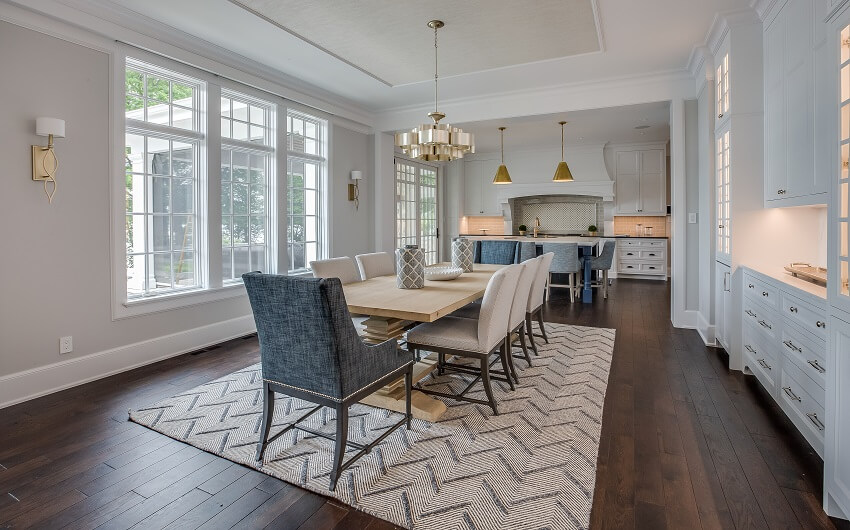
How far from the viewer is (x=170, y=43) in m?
3.78

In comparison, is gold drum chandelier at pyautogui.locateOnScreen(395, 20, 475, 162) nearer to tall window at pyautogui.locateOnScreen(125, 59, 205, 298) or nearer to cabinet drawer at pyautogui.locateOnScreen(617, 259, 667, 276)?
tall window at pyautogui.locateOnScreen(125, 59, 205, 298)

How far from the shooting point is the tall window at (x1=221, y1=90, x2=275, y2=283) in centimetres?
453

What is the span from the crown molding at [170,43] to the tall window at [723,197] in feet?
13.9

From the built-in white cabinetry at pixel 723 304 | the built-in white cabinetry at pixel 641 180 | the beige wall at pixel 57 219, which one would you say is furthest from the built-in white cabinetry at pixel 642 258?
the beige wall at pixel 57 219

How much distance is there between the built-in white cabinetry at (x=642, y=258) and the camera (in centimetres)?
887

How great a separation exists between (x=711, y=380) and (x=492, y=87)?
12.3 feet

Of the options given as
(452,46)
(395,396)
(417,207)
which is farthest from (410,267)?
(417,207)

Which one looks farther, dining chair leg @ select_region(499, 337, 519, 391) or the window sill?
the window sill

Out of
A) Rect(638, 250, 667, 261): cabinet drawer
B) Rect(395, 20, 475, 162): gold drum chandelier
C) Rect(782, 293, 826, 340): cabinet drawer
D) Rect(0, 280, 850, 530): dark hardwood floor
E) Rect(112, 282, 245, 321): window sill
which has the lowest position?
Rect(0, 280, 850, 530): dark hardwood floor

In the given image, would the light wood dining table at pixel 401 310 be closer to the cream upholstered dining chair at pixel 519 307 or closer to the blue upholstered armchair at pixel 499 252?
the cream upholstered dining chair at pixel 519 307

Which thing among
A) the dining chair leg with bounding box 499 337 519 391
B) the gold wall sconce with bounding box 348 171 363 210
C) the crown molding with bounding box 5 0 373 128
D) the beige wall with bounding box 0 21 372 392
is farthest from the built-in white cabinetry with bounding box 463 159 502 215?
the beige wall with bounding box 0 21 372 392

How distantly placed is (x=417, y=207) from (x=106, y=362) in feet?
20.0

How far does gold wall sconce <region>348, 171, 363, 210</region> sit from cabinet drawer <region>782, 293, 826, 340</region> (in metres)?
4.81

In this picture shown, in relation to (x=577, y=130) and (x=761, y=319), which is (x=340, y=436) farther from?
(x=577, y=130)
